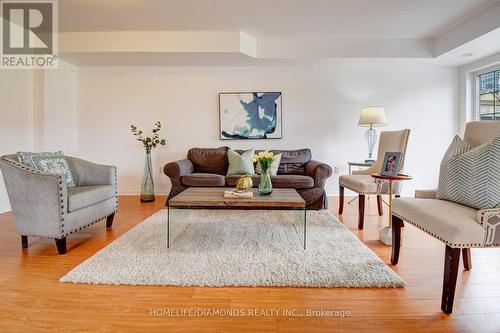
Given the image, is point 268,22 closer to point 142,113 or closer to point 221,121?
point 221,121

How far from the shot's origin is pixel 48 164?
8.43ft

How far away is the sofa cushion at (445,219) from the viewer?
4.68ft

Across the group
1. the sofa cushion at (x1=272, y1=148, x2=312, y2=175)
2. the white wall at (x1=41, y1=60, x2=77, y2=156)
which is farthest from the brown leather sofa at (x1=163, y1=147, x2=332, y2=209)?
the white wall at (x1=41, y1=60, x2=77, y2=156)

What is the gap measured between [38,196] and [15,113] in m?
2.43

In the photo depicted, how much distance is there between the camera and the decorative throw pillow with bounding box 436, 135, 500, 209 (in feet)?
5.20

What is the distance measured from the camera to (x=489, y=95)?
4391 millimetres

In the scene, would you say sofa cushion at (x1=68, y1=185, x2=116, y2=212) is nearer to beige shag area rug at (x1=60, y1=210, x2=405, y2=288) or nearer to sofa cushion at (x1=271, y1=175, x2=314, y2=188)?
beige shag area rug at (x1=60, y1=210, x2=405, y2=288)

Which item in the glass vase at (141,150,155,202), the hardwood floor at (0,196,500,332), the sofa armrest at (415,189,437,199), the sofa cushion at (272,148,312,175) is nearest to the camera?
the hardwood floor at (0,196,500,332)

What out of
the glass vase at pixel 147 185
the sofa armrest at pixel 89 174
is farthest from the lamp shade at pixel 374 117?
the sofa armrest at pixel 89 174

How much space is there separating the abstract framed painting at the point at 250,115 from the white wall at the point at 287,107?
4.9 inches

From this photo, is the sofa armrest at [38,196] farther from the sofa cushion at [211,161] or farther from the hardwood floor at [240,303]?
the sofa cushion at [211,161]

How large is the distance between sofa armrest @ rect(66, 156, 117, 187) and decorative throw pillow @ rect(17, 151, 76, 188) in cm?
8

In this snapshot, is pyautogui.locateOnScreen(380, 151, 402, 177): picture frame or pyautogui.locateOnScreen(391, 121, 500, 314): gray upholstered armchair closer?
pyautogui.locateOnScreen(391, 121, 500, 314): gray upholstered armchair

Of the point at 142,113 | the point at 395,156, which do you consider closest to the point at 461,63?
the point at 395,156
